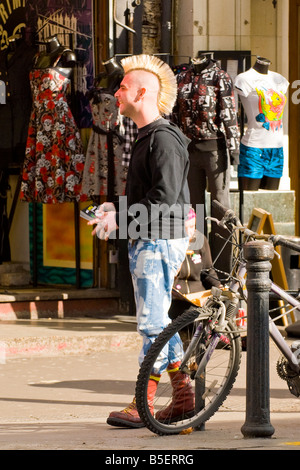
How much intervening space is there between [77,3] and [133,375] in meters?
4.02

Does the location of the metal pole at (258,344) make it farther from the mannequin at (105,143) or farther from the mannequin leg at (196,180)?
the mannequin at (105,143)

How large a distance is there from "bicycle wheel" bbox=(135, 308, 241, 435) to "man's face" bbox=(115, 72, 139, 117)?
1216 mm

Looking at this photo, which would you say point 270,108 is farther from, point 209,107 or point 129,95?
point 129,95

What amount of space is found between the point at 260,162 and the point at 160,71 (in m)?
4.04

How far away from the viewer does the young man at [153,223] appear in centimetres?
591

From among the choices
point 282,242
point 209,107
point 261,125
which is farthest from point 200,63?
point 282,242

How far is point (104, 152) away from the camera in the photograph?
1007cm

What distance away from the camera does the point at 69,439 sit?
218 inches

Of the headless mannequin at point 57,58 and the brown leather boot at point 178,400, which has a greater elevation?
the headless mannequin at point 57,58

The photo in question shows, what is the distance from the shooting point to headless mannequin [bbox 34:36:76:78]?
10.3 m

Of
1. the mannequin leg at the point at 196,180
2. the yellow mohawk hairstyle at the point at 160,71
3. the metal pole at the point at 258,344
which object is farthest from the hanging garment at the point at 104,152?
the metal pole at the point at 258,344

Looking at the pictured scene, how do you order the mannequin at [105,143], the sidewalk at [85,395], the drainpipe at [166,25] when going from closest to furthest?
the sidewalk at [85,395], the mannequin at [105,143], the drainpipe at [166,25]

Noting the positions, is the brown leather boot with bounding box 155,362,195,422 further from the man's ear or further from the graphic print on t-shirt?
the graphic print on t-shirt

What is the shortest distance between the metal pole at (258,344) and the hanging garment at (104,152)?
15.0 ft
